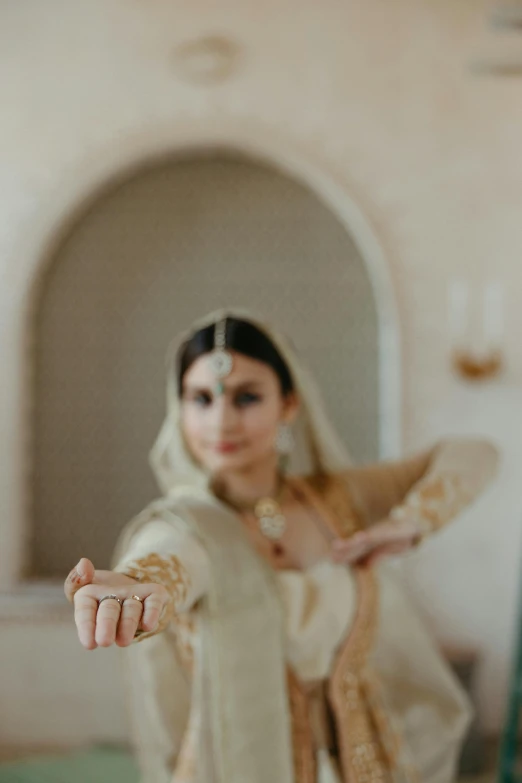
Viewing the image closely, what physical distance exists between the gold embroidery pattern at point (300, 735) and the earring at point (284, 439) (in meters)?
0.21

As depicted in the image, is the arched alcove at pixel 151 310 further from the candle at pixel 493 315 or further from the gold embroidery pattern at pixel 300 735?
the gold embroidery pattern at pixel 300 735

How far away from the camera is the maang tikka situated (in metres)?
Answer: 0.78

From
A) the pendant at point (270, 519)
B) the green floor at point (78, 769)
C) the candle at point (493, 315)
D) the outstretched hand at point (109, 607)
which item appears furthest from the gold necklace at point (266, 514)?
the candle at point (493, 315)

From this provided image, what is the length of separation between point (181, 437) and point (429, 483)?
0.25 metres

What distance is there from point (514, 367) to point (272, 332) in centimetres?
55

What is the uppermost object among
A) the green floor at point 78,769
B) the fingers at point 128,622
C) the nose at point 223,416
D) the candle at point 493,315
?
the candle at point 493,315

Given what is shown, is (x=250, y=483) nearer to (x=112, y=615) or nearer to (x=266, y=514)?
(x=266, y=514)

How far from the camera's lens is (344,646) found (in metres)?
0.80

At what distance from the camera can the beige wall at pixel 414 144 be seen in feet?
3.89

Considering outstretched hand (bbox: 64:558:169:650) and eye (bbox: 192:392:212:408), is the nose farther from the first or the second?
outstretched hand (bbox: 64:558:169:650)

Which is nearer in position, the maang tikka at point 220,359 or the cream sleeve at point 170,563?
the cream sleeve at point 170,563

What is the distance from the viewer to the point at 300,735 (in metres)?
0.78

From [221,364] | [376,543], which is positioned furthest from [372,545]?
[221,364]

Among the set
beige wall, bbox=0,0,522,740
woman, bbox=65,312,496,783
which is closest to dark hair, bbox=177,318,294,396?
woman, bbox=65,312,496,783
